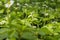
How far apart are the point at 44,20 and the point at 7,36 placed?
622mm

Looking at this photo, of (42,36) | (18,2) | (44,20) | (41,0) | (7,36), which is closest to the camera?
(7,36)

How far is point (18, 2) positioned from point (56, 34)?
4.66 ft

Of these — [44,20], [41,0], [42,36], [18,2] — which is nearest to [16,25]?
[42,36]

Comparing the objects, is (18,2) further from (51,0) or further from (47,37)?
(47,37)

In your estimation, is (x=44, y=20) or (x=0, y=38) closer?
(x=0, y=38)

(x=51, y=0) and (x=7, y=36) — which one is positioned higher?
(x=7, y=36)

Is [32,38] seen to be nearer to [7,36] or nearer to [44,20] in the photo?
[7,36]

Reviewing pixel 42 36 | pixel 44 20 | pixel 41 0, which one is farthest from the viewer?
pixel 41 0

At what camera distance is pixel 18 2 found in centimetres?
237

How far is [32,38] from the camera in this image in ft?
2.89

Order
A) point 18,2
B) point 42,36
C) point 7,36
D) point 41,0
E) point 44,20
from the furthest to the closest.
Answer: point 41,0 < point 18,2 < point 44,20 < point 42,36 < point 7,36

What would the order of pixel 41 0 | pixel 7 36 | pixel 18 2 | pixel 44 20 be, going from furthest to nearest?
pixel 41 0, pixel 18 2, pixel 44 20, pixel 7 36

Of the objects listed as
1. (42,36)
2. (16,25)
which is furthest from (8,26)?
(42,36)

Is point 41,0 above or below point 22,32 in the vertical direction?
below
